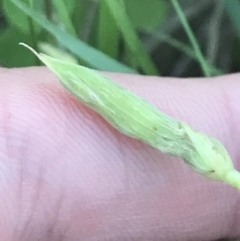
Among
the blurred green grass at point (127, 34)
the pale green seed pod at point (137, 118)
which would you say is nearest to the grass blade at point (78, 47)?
the blurred green grass at point (127, 34)

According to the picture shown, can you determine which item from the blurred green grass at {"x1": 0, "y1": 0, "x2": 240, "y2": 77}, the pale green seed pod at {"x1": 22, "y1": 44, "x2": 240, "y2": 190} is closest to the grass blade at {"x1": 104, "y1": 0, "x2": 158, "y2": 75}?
the blurred green grass at {"x1": 0, "y1": 0, "x2": 240, "y2": 77}

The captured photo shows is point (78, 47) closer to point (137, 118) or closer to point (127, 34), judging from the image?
point (127, 34)

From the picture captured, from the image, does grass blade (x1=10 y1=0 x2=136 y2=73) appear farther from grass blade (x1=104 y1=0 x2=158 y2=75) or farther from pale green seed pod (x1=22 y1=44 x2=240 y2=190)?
pale green seed pod (x1=22 y1=44 x2=240 y2=190)

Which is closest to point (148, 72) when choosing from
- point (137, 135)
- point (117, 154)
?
point (117, 154)

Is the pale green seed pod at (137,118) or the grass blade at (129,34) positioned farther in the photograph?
the grass blade at (129,34)

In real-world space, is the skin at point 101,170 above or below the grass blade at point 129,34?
below

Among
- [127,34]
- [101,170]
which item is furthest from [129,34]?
[101,170]

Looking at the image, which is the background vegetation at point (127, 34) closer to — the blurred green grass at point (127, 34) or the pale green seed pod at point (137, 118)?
the blurred green grass at point (127, 34)

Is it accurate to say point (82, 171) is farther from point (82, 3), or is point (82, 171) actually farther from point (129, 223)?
point (82, 3)
